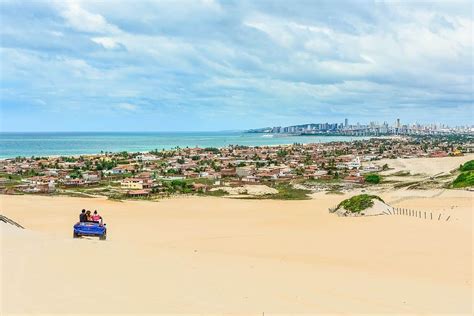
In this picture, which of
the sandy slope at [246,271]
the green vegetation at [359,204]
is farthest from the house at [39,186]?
the green vegetation at [359,204]

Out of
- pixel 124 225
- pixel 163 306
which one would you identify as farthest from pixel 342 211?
pixel 163 306

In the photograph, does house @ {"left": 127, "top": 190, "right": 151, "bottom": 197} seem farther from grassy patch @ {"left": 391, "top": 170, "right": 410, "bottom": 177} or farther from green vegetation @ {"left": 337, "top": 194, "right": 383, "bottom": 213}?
grassy patch @ {"left": 391, "top": 170, "right": 410, "bottom": 177}

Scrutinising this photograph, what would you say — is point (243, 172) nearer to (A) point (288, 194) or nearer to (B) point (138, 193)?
(A) point (288, 194)

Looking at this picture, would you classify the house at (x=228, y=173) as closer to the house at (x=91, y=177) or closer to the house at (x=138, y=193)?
the house at (x=91, y=177)

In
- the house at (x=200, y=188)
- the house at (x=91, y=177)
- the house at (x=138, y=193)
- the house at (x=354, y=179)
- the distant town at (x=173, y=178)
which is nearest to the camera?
the house at (x=138, y=193)

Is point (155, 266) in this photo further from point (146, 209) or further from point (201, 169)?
point (201, 169)

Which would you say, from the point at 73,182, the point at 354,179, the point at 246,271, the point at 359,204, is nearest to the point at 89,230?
the point at 246,271

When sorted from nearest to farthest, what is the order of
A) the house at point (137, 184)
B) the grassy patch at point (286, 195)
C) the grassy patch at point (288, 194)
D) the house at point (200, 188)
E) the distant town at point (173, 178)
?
the grassy patch at point (286, 195) < the grassy patch at point (288, 194) < the distant town at point (173, 178) < the house at point (200, 188) < the house at point (137, 184)

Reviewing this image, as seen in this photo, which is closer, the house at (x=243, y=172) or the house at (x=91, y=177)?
the house at (x=91, y=177)

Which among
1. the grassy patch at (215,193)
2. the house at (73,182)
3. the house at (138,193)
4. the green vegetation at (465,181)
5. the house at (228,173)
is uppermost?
the green vegetation at (465,181)

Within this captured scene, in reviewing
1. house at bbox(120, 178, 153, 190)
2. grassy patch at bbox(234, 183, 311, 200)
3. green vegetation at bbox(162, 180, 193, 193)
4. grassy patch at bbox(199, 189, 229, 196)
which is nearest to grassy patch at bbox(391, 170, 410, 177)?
grassy patch at bbox(234, 183, 311, 200)
